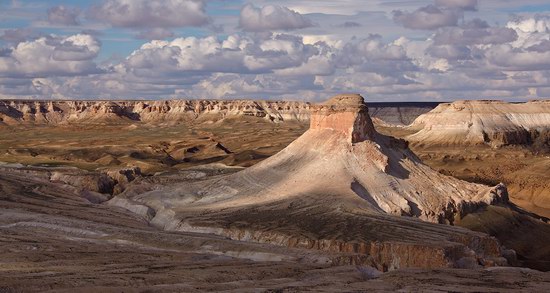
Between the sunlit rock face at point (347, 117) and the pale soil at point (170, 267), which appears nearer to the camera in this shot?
the pale soil at point (170, 267)

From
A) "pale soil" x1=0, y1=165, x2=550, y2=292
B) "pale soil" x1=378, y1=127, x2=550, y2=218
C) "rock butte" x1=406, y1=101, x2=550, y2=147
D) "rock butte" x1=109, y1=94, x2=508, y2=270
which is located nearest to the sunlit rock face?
"rock butte" x1=109, y1=94, x2=508, y2=270

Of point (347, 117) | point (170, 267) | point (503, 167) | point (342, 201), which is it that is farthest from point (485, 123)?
point (170, 267)

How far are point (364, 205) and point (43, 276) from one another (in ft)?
89.8

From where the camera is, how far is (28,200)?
69625 millimetres

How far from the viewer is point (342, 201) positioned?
60406 millimetres

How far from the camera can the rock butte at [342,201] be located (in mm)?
51188

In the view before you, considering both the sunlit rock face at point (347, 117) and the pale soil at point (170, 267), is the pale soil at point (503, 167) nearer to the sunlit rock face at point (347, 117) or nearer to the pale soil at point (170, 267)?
the sunlit rock face at point (347, 117)

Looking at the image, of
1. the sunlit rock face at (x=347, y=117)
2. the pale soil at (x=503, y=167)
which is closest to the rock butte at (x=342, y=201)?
the sunlit rock face at (x=347, y=117)

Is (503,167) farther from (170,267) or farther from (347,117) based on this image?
(170,267)

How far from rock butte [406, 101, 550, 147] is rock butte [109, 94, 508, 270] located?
87125 millimetres

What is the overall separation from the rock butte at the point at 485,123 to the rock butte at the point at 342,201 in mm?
87125

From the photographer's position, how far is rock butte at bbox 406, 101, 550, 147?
15662 centimetres

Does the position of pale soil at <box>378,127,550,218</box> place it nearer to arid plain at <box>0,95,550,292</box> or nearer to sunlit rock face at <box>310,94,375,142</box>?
arid plain at <box>0,95,550,292</box>

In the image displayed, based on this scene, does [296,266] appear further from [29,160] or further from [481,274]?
[29,160]
